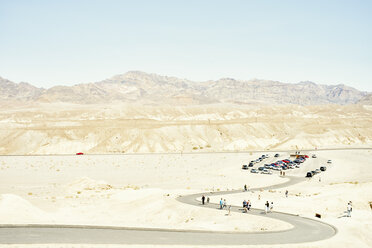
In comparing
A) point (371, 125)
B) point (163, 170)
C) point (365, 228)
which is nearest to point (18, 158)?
point (163, 170)

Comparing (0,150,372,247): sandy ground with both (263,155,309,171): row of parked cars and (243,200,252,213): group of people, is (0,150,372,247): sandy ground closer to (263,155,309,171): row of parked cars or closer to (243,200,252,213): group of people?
(263,155,309,171): row of parked cars

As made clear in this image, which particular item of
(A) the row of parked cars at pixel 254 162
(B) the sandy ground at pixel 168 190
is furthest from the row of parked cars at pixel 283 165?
(A) the row of parked cars at pixel 254 162

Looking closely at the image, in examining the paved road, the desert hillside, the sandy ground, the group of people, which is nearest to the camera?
the paved road

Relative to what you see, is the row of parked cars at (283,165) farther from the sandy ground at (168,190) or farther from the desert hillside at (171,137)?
the desert hillside at (171,137)

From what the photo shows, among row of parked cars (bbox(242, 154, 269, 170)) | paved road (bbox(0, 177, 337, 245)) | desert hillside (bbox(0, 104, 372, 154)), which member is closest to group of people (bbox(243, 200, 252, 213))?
paved road (bbox(0, 177, 337, 245))

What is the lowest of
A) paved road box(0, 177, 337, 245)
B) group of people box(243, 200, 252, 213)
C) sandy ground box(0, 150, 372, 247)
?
sandy ground box(0, 150, 372, 247)

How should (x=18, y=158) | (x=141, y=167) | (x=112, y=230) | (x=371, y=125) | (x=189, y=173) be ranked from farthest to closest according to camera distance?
(x=371, y=125) < (x=18, y=158) < (x=141, y=167) < (x=189, y=173) < (x=112, y=230)

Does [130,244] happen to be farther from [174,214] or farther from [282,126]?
[282,126]
